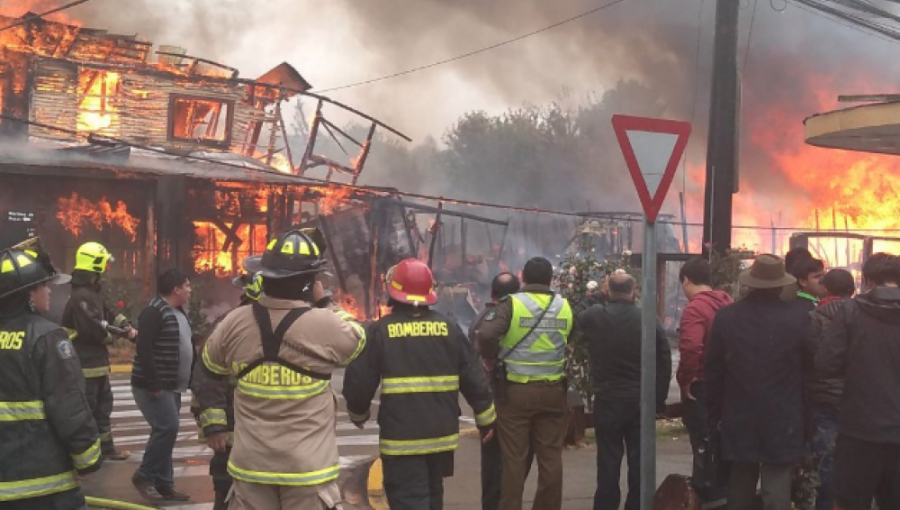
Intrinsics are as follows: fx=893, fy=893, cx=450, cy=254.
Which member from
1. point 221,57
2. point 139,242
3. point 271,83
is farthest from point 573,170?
point 139,242

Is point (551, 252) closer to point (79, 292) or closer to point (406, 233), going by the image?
point (406, 233)

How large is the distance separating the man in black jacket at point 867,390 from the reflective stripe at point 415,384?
212 cm

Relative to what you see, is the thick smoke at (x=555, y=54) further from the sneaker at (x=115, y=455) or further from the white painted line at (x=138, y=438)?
the sneaker at (x=115, y=455)

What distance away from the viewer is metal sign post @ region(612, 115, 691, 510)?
4.96m

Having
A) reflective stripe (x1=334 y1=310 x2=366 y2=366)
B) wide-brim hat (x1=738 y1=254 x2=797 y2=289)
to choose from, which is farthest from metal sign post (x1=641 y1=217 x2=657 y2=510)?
reflective stripe (x1=334 y1=310 x2=366 y2=366)

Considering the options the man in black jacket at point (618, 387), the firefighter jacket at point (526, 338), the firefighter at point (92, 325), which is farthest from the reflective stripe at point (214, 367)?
the firefighter at point (92, 325)

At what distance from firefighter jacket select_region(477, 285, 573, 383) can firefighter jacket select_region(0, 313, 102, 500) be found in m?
2.78

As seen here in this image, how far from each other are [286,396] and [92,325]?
409 centimetres

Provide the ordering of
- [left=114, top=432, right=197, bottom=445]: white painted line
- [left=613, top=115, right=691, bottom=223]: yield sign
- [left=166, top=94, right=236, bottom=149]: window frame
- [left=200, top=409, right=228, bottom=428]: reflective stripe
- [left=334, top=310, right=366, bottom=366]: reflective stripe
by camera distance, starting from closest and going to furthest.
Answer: [left=334, top=310, right=366, bottom=366]: reflective stripe
[left=200, top=409, right=228, bottom=428]: reflective stripe
[left=613, top=115, right=691, bottom=223]: yield sign
[left=114, top=432, right=197, bottom=445]: white painted line
[left=166, top=94, right=236, bottom=149]: window frame

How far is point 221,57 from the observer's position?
31.0 meters

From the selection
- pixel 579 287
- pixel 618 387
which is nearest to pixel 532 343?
pixel 618 387

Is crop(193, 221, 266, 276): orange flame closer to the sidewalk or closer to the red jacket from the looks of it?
the sidewalk

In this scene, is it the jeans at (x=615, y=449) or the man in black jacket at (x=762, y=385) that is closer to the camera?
the man in black jacket at (x=762, y=385)

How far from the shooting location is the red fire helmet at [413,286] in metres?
4.89
